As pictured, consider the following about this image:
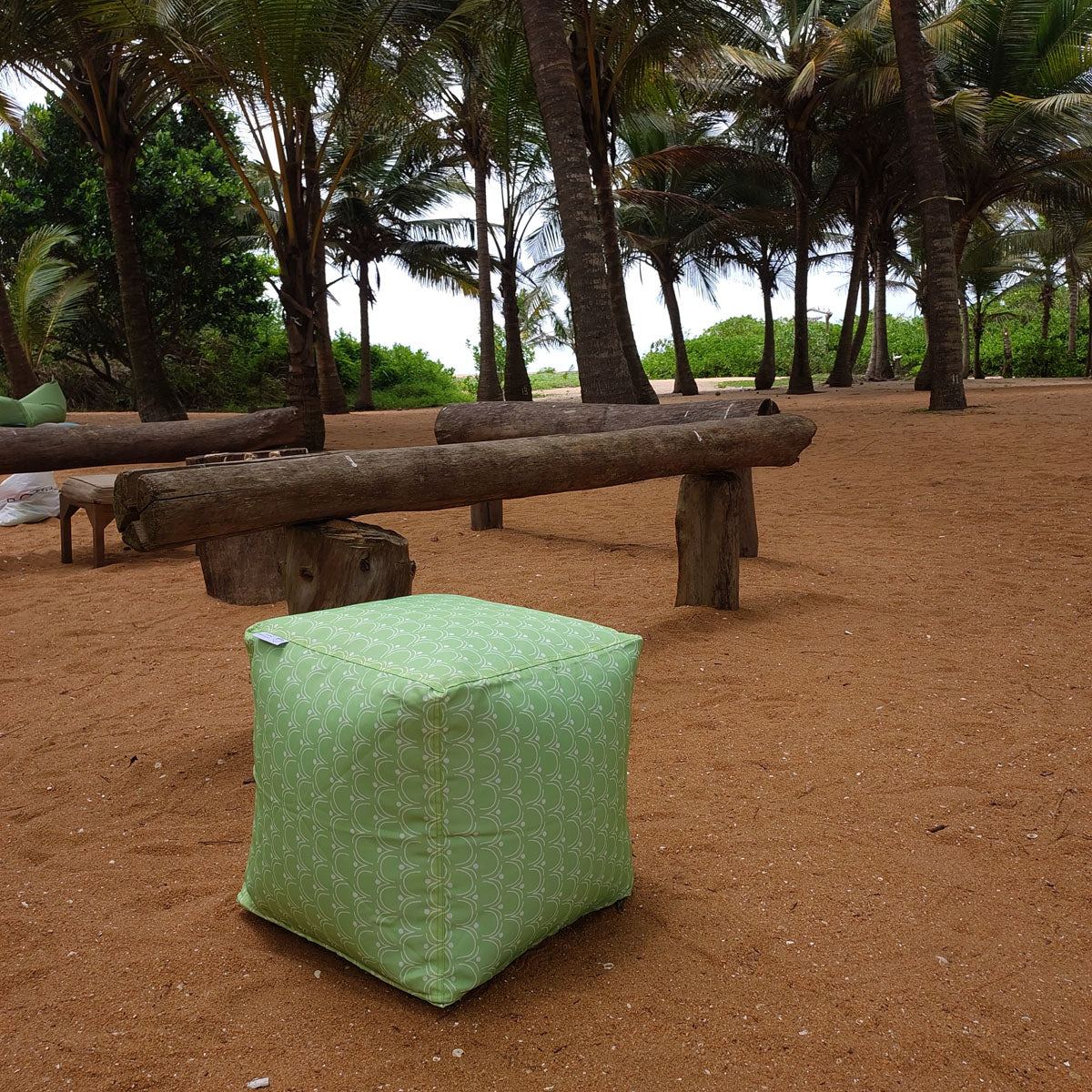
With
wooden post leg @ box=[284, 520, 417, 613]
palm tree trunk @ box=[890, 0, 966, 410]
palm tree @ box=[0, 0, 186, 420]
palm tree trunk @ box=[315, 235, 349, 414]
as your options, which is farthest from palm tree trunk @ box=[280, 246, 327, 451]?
palm tree trunk @ box=[315, 235, 349, 414]

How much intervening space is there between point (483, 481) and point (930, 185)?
29.1ft

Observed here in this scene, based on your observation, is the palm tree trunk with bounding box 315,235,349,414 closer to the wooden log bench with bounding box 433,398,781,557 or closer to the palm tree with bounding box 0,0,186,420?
the palm tree with bounding box 0,0,186,420

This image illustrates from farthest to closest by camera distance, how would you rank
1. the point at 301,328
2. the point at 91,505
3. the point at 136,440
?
the point at 301,328 → the point at 136,440 → the point at 91,505

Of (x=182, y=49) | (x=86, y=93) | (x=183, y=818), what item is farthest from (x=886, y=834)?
(x=86, y=93)

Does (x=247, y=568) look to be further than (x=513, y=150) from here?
No

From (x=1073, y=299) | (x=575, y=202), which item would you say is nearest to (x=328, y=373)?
(x=575, y=202)

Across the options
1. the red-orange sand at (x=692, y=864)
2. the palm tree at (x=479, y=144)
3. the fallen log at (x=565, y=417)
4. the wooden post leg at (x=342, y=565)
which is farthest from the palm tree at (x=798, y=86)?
the wooden post leg at (x=342, y=565)

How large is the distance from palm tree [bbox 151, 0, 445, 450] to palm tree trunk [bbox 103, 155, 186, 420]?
1.48 m

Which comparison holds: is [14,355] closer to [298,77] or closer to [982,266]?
[298,77]

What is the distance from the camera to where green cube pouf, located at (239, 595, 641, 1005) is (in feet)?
5.78

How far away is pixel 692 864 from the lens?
235cm

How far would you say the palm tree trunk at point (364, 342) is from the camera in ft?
69.5

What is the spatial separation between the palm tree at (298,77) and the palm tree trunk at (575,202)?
5.81 ft

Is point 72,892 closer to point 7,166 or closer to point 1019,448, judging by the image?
point 1019,448
